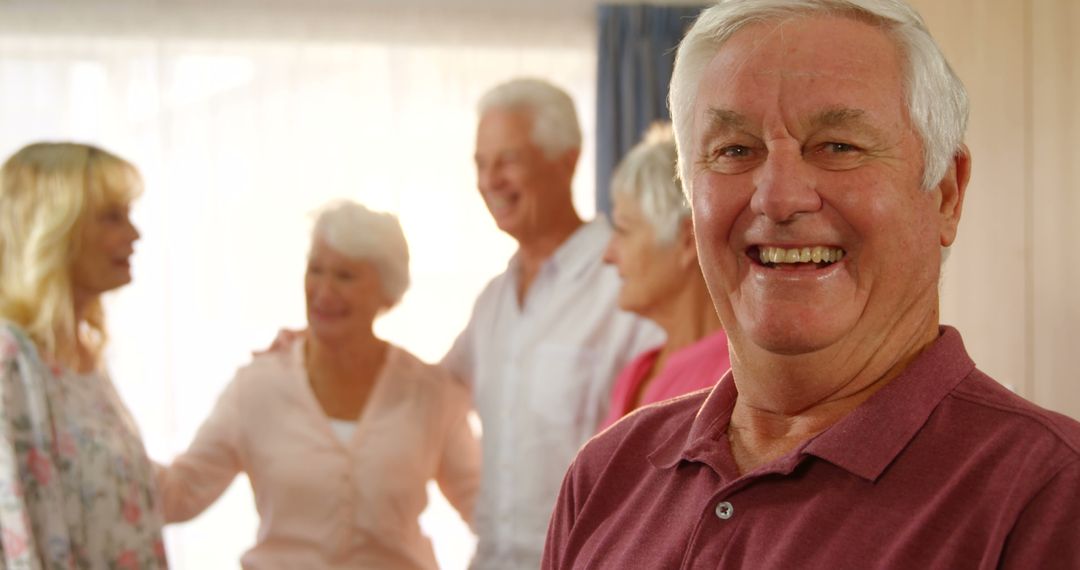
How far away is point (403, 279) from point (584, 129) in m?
0.58

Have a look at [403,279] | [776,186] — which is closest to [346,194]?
[403,279]

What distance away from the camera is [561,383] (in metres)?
2.51

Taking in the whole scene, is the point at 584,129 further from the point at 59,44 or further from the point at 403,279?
the point at 59,44

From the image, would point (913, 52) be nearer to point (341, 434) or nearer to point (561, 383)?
point (561, 383)

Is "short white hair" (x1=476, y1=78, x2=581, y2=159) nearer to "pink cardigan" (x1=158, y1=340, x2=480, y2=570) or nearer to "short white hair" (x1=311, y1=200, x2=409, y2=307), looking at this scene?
"short white hair" (x1=311, y1=200, x2=409, y2=307)

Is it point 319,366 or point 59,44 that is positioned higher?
point 59,44

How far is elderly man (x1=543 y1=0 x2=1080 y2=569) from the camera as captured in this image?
2.62ft

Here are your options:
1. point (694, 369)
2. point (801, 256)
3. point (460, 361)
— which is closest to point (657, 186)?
point (694, 369)

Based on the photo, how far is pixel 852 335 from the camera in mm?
882

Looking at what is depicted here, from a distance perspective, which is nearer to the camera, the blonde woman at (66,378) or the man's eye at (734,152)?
the man's eye at (734,152)

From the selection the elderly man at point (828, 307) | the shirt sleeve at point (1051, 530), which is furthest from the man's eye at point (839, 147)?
the shirt sleeve at point (1051, 530)

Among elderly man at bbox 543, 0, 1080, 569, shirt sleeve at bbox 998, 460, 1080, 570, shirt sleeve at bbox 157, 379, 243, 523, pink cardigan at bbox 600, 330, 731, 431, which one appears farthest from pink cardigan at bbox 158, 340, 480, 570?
shirt sleeve at bbox 998, 460, 1080, 570

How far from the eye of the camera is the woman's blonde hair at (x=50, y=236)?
223cm

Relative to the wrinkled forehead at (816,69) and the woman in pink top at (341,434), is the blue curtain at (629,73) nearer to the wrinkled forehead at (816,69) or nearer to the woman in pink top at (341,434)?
the woman in pink top at (341,434)
